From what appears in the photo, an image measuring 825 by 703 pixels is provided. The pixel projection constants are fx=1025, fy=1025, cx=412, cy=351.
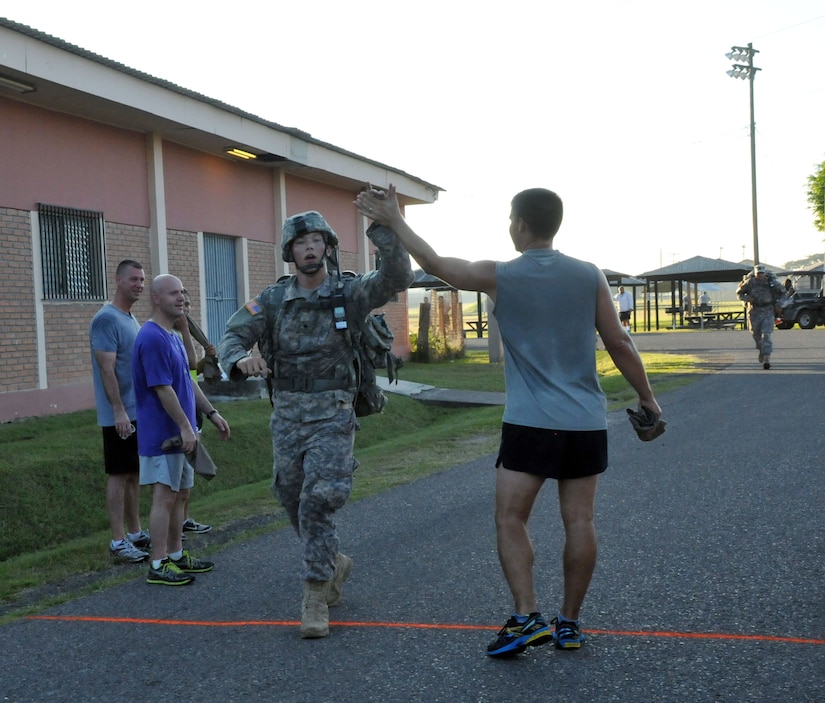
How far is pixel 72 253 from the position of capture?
13.5 m

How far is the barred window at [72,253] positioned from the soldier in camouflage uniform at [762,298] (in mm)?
11306

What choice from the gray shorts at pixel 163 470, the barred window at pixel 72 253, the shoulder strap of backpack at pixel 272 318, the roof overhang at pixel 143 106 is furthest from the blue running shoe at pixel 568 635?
the barred window at pixel 72 253

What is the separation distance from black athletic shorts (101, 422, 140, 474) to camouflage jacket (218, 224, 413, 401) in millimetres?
2163

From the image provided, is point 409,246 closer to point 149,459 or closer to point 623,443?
point 149,459

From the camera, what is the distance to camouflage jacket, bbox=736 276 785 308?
18.8 m

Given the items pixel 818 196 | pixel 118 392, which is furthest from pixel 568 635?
pixel 818 196

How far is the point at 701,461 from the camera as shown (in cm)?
927

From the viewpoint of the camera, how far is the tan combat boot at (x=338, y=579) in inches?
204

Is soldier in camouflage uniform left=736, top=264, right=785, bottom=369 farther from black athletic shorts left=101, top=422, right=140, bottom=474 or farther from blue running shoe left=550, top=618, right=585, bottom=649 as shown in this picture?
blue running shoe left=550, top=618, right=585, bottom=649

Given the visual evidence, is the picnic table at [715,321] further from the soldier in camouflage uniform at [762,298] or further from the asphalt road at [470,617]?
the asphalt road at [470,617]

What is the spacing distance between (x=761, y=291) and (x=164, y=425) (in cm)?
1501

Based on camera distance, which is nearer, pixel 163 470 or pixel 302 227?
pixel 302 227

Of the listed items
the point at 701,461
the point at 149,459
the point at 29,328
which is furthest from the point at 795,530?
the point at 29,328

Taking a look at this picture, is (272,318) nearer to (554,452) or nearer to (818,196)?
(554,452)
